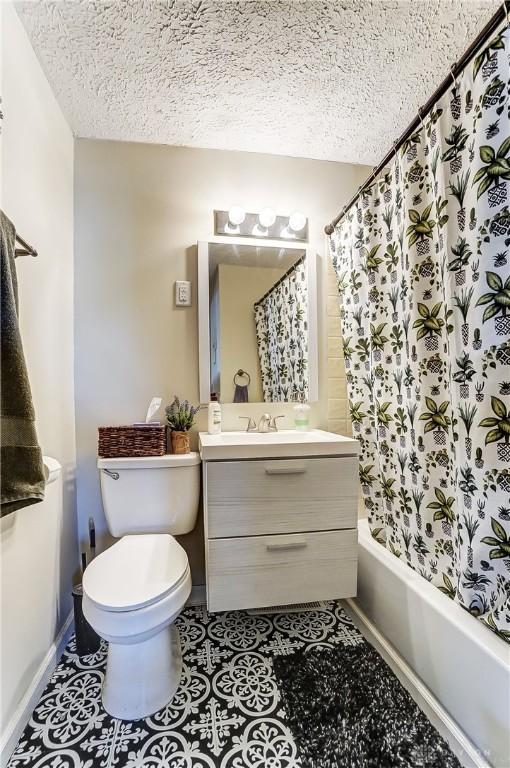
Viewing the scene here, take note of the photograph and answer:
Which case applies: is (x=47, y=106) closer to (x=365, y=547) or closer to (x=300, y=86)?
(x=300, y=86)

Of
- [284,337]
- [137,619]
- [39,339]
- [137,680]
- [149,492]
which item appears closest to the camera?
[137,619]

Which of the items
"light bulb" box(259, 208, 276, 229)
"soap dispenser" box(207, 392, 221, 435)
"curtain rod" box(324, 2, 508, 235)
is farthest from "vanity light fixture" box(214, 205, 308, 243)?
"soap dispenser" box(207, 392, 221, 435)

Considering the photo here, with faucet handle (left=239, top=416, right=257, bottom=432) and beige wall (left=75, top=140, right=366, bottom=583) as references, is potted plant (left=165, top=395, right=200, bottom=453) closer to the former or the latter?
beige wall (left=75, top=140, right=366, bottom=583)

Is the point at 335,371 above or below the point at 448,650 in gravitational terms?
above

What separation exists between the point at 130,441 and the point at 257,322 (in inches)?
33.6

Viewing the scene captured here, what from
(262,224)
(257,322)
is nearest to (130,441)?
(257,322)

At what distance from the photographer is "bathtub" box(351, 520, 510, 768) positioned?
92cm

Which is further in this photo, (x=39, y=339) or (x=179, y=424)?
(x=179, y=424)

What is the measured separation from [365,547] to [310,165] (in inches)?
78.1

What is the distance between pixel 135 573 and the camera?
120 centimetres

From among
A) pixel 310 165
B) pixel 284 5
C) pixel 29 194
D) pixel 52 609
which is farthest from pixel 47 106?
pixel 52 609

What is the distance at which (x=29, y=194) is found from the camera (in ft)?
4.06

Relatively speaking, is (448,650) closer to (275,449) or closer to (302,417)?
(275,449)

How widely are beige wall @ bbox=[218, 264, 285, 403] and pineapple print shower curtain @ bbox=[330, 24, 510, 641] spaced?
1.62ft
